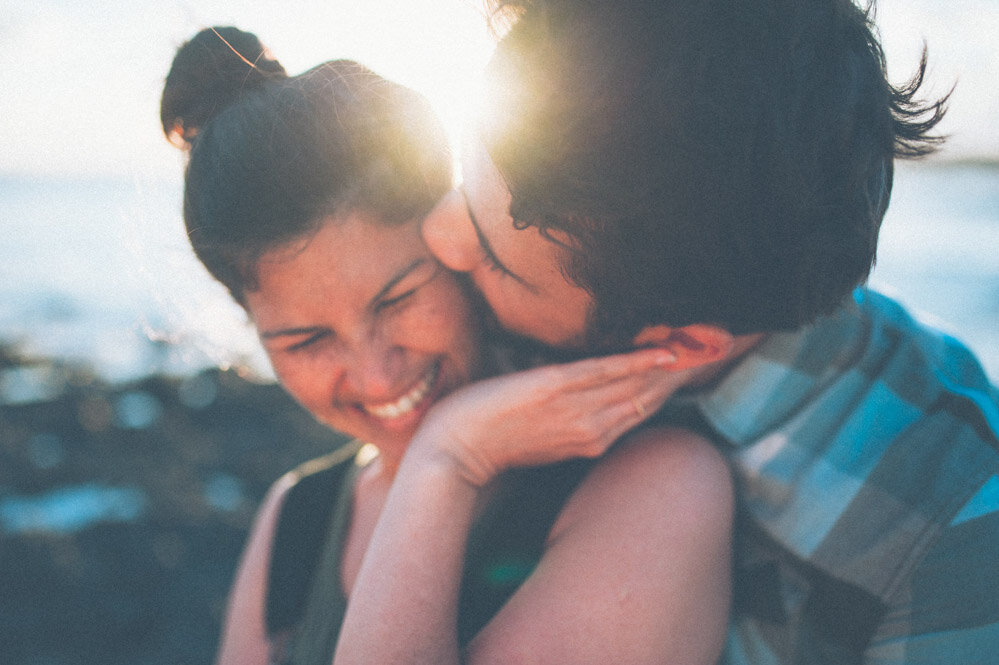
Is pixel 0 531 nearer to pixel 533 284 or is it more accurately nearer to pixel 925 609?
pixel 533 284

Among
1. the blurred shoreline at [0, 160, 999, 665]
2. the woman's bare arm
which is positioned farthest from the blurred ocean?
the woman's bare arm

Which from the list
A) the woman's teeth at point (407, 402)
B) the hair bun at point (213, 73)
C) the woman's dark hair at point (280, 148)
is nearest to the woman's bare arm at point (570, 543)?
the woman's teeth at point (407, 402)

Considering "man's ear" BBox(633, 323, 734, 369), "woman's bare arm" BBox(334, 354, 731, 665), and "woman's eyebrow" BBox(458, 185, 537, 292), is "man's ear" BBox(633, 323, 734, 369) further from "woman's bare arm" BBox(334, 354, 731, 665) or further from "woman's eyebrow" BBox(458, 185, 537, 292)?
"woman's eyebrow" BBox(458, 185, 537, 292)

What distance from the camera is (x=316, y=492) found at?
8.04 ft

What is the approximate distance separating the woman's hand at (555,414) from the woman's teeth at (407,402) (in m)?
0.26

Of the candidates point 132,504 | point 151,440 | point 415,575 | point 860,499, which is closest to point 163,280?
point 415,575

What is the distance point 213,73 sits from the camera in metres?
1.85

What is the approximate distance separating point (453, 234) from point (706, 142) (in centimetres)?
66

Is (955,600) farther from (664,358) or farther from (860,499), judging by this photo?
(664,358)

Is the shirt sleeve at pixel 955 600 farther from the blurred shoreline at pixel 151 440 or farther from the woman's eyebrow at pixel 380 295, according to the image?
the woman's eyebrow at pixel 380 295

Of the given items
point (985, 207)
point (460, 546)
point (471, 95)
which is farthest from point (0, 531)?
point (985, 207)

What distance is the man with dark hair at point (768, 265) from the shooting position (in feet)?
3.94

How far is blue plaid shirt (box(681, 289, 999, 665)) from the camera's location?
1339mm

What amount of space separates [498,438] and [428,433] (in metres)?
0.20
